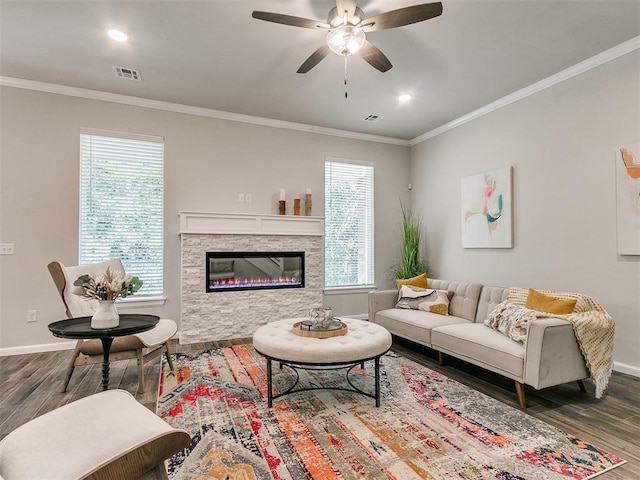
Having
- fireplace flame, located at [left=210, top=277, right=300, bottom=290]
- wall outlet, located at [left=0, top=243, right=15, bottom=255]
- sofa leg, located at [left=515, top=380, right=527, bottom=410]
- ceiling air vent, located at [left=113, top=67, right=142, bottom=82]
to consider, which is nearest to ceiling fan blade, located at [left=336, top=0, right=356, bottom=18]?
ceiling air vent, located at [left=113, top=67, right=142, bottom=82]

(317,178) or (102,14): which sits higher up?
(102,14)

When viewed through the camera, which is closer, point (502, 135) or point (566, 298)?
point (566, 298)

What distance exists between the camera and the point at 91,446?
121 cm

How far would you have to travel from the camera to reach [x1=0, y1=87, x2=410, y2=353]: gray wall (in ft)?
12.5

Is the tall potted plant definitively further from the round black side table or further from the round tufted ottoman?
the round black side table

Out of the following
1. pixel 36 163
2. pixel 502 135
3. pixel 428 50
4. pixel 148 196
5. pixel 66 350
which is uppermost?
pixel 428 50

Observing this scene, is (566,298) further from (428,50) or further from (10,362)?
(10,362)

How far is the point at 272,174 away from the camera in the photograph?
16.5 feet

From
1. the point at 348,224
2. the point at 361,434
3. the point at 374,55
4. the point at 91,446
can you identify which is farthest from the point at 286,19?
the point at 348,224

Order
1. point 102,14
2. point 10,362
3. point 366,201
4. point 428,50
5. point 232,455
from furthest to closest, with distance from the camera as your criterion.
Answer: point 366,201, point 10,362, point 428,50, point 102,14, point 232,455

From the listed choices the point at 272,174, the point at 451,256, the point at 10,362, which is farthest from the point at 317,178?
the point at 10,362

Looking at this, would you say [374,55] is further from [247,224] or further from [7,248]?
[7,248]

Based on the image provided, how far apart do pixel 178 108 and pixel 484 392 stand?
15.3ft

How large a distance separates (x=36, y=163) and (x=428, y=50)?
4.36 metres
